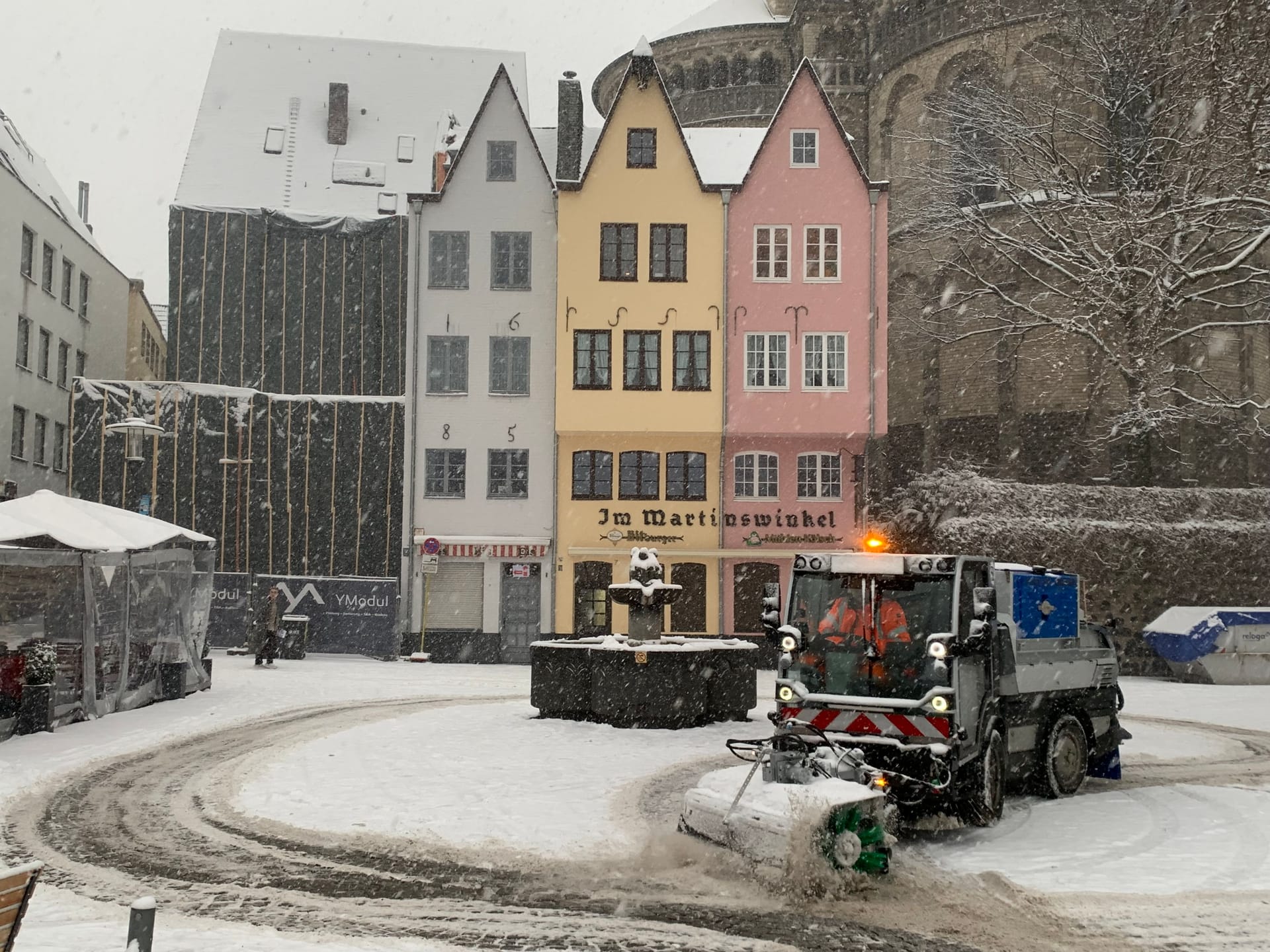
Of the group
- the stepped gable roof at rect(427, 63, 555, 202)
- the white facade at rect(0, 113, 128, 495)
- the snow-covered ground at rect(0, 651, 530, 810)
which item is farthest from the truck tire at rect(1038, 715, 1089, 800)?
the white facade at rect(0, 113, 128, 495)

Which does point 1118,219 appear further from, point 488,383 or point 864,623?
point 864,623

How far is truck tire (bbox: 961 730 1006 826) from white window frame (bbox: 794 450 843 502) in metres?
22.9

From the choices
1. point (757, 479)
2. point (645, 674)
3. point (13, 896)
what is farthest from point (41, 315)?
point (13, 896)

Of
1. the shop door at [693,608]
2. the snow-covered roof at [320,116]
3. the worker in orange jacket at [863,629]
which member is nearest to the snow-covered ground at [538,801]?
the worker in orange jacket at [863,629]

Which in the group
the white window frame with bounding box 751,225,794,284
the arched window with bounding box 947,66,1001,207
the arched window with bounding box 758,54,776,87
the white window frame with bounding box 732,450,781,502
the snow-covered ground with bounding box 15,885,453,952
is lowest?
the snow-covered ground with bounding box 15,885,453,952

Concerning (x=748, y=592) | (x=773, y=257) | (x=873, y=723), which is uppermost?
(x=773, y=257)

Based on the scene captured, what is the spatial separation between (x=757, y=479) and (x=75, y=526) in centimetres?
1978

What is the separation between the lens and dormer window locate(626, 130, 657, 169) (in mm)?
35125

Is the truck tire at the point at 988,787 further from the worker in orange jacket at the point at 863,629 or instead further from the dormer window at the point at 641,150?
the dormer window at the point at 641,150

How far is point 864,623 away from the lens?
11.4 m

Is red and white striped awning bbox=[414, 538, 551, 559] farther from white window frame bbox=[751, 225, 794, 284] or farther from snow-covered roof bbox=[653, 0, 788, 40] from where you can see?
snow-covered roof bbox=[653, 0, 788, 40]

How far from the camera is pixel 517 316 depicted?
115 ft

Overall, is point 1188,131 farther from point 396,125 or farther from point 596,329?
point 396,125

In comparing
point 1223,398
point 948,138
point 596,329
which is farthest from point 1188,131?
point 596,329
